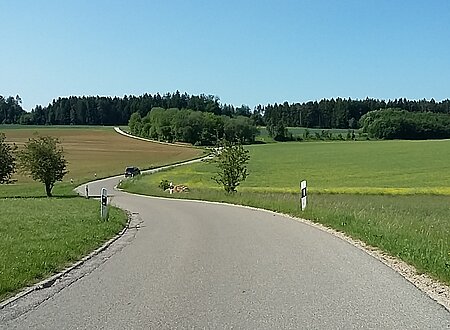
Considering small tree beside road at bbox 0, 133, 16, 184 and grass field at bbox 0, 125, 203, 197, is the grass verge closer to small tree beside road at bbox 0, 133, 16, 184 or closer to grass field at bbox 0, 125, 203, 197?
small tree beside road at bbox 0, 133, 16, 184

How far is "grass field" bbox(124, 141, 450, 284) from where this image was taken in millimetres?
13977

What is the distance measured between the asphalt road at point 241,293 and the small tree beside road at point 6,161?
152 feet

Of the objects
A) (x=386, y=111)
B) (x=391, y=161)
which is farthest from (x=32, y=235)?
(x=386, y=111)

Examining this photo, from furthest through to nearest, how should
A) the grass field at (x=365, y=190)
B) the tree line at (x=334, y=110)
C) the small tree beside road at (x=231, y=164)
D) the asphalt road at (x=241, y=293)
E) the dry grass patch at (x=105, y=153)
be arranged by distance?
the tree line at (x=334, y=110) < the dry grass patch at (x=105, y=153) < the small tree beside road at (x=231, y=164) < the grass field at (x=365, y=190) < the asphalt road at (x=241, y=293)

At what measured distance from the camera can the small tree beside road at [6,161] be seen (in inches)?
2265

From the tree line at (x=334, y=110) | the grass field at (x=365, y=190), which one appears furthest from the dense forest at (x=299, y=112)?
the grass field at (x=365, y=190)

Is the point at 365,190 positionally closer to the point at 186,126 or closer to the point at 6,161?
the point at 6,161

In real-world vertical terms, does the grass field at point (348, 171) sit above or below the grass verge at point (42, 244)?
below

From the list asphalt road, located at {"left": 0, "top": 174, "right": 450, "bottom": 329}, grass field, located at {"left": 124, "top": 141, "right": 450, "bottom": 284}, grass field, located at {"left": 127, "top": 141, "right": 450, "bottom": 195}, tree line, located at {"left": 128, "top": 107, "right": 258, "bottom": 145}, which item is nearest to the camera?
asphalt road, located at {"left": 0, "top": 174, "right": 450, "bottom": 329}

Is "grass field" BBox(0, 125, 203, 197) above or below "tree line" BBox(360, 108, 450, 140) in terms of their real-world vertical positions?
below

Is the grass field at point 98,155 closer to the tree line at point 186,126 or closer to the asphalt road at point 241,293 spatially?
the tree line at point 186,126

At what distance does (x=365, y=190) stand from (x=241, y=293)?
136ft

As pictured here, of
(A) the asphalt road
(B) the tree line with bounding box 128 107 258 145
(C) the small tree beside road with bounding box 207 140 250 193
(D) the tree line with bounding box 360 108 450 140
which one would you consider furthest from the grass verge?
(D) the tree line with bounding box 360 108 450 140

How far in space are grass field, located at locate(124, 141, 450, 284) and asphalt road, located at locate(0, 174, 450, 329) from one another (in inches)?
46.2
